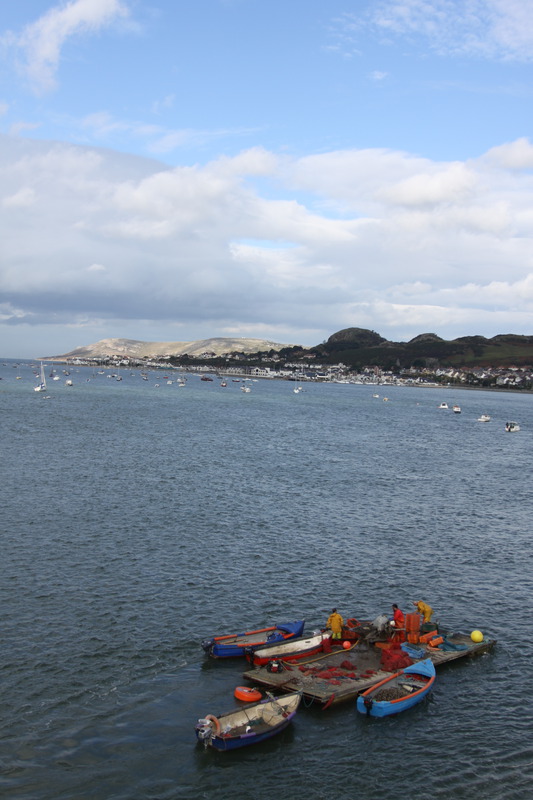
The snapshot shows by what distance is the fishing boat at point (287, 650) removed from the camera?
3081cm

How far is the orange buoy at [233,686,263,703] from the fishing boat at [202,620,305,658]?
11.6 ft

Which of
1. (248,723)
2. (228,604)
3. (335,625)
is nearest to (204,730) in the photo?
(248,723)

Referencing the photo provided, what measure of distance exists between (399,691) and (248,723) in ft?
23.6

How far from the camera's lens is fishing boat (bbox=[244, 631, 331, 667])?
30.8m

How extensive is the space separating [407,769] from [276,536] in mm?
26846

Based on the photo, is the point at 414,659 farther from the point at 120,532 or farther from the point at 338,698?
the point at 120,532

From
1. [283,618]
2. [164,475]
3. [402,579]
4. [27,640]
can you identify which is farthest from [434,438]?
[27,640]

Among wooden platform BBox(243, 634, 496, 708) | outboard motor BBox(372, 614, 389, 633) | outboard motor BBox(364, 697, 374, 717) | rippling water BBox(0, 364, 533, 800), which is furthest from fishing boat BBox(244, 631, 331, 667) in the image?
outboard motor BBox(364, 697, 374, 717)

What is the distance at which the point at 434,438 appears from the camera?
12875 cm

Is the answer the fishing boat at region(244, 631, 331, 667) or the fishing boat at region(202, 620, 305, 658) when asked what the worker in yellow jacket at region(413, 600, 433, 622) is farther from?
the fishing boat at region(202, 620, 305, 658)

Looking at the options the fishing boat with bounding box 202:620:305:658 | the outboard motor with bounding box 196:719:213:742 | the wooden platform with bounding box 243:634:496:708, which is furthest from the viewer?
the fishing boat with bounding box 202:620:305:658

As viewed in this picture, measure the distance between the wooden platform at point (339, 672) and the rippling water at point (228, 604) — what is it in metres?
0.71

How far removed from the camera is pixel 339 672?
30000 millimetres

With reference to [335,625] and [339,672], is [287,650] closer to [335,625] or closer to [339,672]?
[339,672]
